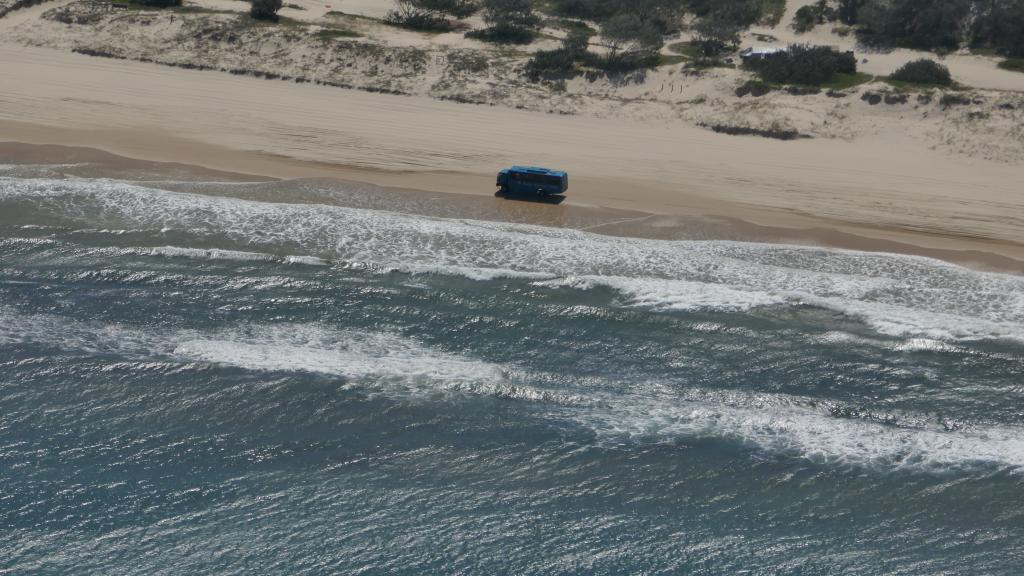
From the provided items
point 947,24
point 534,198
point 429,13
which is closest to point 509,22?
point 429,13

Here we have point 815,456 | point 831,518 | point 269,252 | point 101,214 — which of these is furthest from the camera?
point 101,214

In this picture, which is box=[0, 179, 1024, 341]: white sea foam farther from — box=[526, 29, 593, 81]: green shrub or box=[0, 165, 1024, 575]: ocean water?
box=[526, 29, 593, 81]: green shrub

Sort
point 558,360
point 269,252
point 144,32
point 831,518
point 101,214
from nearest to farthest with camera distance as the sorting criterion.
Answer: point 831,518, point 558,360, point 269,252, point 101,214, point 144,32

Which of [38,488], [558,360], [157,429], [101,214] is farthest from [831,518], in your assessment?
[101,214]

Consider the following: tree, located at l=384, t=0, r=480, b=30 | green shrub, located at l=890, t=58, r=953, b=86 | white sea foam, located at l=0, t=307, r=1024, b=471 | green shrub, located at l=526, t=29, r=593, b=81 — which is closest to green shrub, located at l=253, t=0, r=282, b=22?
tree, located at l=384, t=0, r=480, b=30

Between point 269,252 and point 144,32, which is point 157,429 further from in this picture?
point 144,32

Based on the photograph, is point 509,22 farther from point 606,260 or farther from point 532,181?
point 606,260
